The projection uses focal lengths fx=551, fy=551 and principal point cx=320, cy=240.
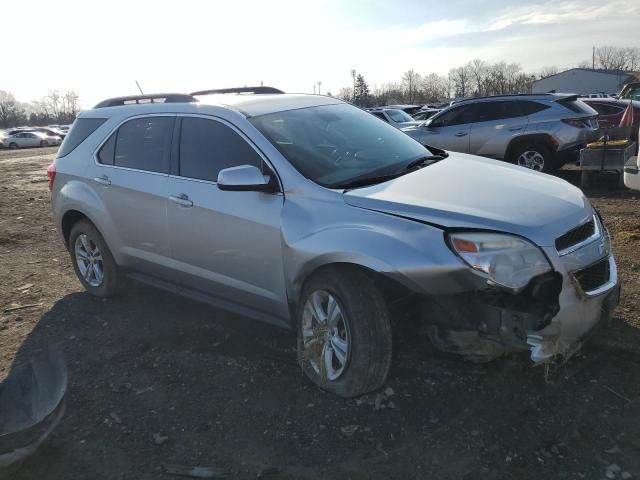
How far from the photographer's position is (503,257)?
2816 millimetres

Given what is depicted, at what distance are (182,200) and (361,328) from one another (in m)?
1.79

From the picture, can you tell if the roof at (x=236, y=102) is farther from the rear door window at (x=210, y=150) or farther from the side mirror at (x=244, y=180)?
the side mirror at (x=244, y=180)

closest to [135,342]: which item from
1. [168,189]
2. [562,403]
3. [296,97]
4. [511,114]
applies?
[168,189]

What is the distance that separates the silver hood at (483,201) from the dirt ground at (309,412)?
887 millimetres

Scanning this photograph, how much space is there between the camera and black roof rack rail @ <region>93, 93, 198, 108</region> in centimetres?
461

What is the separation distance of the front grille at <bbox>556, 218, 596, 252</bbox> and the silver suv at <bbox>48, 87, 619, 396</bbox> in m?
0.02

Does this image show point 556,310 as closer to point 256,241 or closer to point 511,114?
point 256,241

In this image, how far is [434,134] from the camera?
11.5 meters

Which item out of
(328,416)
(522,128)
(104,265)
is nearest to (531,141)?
(522,128)

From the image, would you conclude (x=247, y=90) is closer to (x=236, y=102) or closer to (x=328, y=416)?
(x=236, y=102)

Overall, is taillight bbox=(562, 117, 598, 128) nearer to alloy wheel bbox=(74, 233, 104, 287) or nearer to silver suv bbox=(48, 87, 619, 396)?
silver suv bbox=(48, 87, 619, 396)

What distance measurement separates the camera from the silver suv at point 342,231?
287 cm

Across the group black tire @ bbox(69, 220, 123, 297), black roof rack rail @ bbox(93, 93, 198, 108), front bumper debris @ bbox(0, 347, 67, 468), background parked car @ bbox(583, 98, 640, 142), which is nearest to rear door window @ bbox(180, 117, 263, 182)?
black roof rack rail @ bbox(93, 93, 198, 108)

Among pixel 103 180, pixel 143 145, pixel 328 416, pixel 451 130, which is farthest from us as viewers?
pixel 451 130
